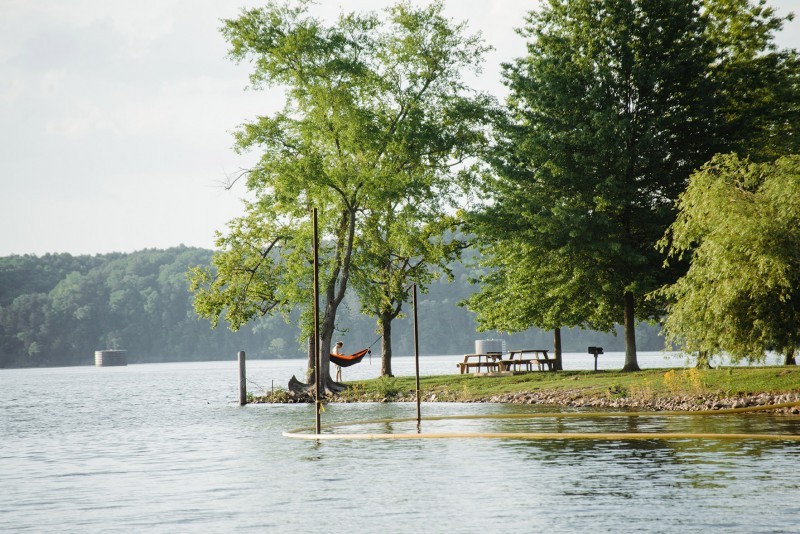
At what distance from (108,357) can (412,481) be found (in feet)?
511

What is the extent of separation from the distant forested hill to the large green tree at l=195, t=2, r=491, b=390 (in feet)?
361

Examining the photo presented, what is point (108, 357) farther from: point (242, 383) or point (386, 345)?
point (242, 383)

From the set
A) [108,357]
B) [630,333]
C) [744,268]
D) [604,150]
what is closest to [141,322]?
[108,357]

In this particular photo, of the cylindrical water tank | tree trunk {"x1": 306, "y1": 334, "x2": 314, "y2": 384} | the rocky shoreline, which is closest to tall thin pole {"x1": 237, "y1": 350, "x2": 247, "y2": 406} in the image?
the rocky shoreline

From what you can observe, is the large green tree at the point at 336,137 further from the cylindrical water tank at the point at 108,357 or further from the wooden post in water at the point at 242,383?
the cylindrical water tank at the point at 108,357

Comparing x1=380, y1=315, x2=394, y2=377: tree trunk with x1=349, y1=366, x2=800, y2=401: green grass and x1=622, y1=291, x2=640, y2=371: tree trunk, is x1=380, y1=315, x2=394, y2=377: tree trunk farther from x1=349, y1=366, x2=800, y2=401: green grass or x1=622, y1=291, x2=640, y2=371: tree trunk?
x1=622, y1=291, x2=640, y2=371: tree trunk

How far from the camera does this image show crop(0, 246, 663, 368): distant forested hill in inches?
6526

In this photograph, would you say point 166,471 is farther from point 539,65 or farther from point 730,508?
point 539,65

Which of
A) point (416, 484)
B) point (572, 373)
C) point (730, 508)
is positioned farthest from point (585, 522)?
point (572, 373)

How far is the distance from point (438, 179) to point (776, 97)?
1496 centimetres

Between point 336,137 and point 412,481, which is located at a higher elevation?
point 336,137

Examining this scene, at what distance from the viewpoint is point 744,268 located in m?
28.1

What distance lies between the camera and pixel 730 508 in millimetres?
13844

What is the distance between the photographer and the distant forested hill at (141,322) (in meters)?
166
